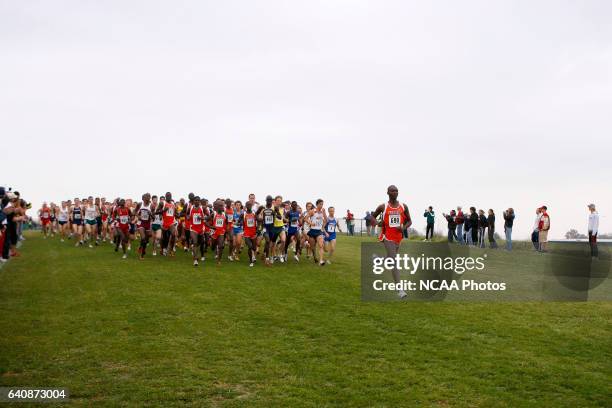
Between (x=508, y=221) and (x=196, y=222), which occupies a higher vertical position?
(x=508, y=221)

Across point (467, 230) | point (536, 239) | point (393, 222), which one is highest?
point (393, 222)

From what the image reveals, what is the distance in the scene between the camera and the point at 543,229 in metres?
28.4

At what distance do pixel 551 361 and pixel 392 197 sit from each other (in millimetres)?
6120

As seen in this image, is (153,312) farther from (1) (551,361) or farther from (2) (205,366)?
(1) (551,361)

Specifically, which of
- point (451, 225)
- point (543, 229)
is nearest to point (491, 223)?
point (543, 229)

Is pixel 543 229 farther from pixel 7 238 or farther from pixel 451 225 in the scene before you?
pixel 7 238

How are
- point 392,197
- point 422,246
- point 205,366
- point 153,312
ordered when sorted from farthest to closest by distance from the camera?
point 422,246 < point 392,197 < point 153,312 < point 205,366

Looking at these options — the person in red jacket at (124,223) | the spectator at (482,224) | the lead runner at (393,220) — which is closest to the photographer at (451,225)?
the spectator at (482,224)

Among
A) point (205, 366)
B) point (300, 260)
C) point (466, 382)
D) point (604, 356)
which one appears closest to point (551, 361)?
point (604, 356)

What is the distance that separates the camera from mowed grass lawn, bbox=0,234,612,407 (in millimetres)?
7785

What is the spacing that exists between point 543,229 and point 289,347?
73.6ft

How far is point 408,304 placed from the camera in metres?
14.5

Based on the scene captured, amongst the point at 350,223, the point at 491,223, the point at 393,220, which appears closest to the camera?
the point at 393,220

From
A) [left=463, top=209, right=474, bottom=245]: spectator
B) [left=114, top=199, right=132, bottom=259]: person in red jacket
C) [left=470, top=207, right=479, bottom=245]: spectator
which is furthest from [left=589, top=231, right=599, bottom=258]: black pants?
[left=114, top=199, right=132, bottom=259]: person in red jacket
